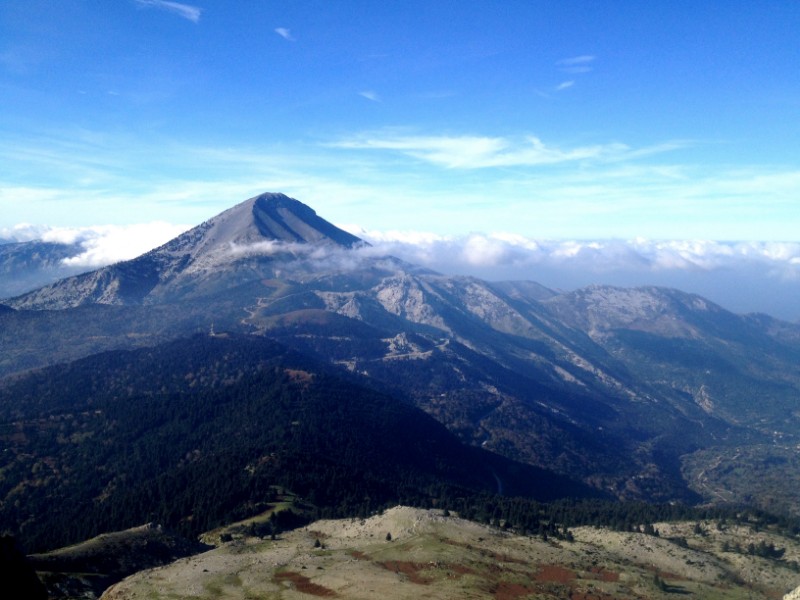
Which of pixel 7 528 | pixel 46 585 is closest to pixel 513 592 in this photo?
pixel 46 585

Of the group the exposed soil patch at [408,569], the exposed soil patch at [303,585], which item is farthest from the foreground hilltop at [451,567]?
the exposed soil patch at [408,569]

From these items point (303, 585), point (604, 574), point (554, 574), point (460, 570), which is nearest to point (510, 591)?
point (460, 570)

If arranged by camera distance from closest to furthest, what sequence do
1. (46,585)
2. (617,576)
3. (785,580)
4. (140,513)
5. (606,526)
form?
1. (46,585)
2. (617,576)
3. (785,580)
4. (606,526)
5. (140,513)

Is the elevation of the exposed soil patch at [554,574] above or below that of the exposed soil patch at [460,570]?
below

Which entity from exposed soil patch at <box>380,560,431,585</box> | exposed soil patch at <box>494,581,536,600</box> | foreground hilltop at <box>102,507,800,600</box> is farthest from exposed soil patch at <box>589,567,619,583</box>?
exposed soil patch at <box>380,560,431,585</box>

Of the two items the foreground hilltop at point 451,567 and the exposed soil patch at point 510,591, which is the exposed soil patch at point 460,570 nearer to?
the foreground hilltop at point 451,567

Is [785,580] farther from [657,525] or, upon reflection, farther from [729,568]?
[657,525]

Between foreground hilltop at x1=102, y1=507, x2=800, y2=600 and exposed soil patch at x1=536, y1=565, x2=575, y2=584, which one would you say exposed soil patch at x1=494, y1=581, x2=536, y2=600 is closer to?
foreground hilltop at x1=102, y1=507, x2=800, y2=600
